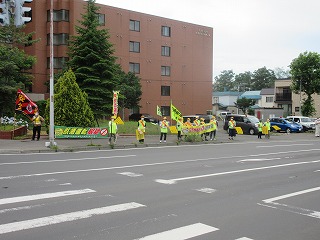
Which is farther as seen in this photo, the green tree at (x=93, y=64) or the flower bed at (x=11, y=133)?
the green tree at (x=93, y=64)

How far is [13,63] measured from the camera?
25.3 metres

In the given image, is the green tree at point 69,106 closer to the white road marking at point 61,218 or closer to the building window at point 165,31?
the white road marking at point 61,218

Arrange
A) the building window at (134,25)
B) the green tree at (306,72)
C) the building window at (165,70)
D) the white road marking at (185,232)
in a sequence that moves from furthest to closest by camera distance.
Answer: the building window at (165,70) < the building window at (134,25) < the green tree at (306,72) < the white road marking at (185,232)

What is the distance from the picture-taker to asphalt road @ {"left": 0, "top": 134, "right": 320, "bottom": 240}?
18.2 feet

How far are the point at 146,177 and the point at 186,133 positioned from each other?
1446 centimetres

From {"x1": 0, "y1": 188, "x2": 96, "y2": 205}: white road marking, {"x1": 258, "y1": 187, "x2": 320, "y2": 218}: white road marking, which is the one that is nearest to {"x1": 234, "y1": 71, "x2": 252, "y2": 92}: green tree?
{"x1": 258, "y1": 187, "x2": 320, "y2": 218}: white road marking

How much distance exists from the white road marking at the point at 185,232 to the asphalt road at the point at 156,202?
14 mm

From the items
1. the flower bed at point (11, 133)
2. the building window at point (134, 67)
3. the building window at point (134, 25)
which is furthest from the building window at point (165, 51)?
the flower bed at point (11, 133)

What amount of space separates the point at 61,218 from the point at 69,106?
54.7 ft

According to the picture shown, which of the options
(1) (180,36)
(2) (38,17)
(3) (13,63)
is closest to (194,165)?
(3) (13,63)

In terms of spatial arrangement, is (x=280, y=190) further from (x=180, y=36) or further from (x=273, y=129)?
(x=180, y=36)

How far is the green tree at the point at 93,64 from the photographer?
98.3 ft

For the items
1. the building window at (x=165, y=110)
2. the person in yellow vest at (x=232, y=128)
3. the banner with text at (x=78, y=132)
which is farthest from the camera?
the building window at (x=165, y=110)

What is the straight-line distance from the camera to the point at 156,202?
7281mm
